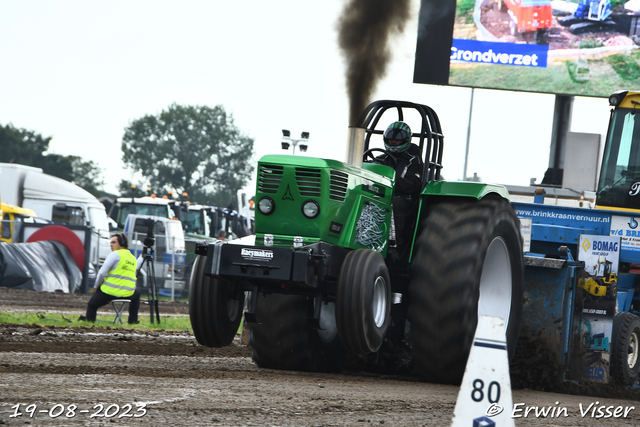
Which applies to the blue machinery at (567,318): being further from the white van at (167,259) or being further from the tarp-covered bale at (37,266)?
the white van at (167,259)

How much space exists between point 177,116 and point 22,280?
234ft

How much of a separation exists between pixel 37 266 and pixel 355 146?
1561 cm

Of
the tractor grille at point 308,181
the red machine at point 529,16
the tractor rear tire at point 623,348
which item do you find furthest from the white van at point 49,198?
the tractor grille at point 308,181

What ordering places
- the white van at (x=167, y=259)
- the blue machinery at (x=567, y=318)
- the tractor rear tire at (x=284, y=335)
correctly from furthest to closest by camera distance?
1. the white van at (x=167, y=259)
2. the blue machinery at (x=567, y=318)
3. the tractor rear tire at (x=284, y=335)

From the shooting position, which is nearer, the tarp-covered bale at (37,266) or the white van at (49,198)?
the tarp-covered bale at (37,266)

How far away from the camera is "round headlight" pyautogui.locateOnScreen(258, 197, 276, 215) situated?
7590 mm

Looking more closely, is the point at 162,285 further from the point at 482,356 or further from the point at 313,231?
the point at 482,356

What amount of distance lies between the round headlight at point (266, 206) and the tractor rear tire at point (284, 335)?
90cm

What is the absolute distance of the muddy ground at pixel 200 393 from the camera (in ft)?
17.6

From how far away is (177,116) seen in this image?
91.9 metres

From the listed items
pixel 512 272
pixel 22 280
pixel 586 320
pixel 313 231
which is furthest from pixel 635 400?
pixel 22 280

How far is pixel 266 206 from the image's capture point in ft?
24.9

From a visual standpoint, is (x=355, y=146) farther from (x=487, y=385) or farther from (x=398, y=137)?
(x=487, y=385)

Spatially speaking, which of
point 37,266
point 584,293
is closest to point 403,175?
point 584,293
